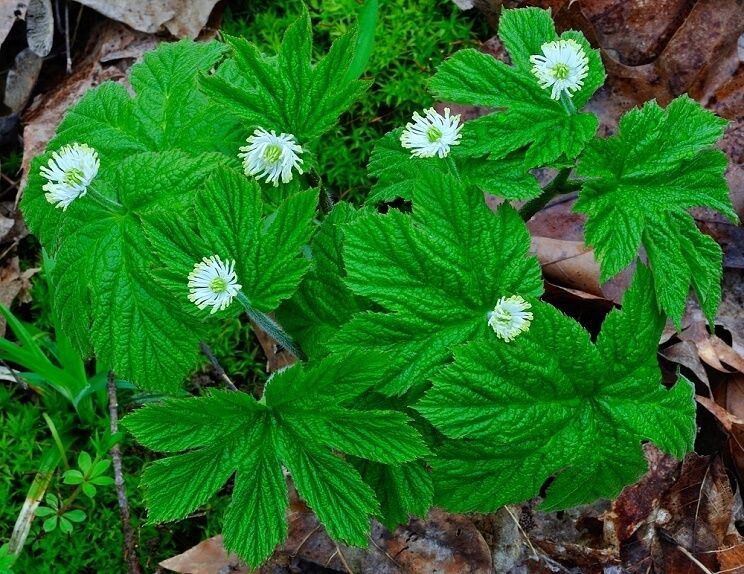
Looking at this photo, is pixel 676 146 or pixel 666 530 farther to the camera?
pixel 666 530

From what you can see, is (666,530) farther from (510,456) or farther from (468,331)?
(468,331)

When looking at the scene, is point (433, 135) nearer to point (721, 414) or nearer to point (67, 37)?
point (721, 414)

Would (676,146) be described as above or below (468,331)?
above

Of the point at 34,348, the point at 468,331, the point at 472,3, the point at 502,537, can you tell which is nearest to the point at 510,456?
the point at 468,331

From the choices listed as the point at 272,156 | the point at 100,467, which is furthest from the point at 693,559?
the point at 100,467

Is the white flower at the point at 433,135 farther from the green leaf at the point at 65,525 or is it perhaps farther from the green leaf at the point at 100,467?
the green leaf at the point at 65,525

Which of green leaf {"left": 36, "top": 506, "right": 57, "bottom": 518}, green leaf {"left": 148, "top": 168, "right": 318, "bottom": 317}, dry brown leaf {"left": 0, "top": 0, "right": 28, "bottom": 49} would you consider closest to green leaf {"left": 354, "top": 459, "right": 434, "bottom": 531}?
green leaf {"left": 148, "top": 168, "right": 318, "bottom": 317}
